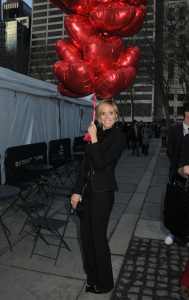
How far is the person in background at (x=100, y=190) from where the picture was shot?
96.0 inches

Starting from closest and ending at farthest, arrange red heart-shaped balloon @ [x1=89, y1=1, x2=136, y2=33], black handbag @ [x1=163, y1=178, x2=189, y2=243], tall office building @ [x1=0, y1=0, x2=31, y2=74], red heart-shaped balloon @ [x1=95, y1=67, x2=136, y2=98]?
black handbag @ [x1=163, y1=178, x2=189, y2=243] < red heart-shaped balloon @ [x1=89, y1=1, x2=136, y2=33] < red heart-shaped balloon @ [x1=95, y1=67, x2=136, y2=98] < tall office building @ [x1=0, y1=0, x2=31, y2=74]

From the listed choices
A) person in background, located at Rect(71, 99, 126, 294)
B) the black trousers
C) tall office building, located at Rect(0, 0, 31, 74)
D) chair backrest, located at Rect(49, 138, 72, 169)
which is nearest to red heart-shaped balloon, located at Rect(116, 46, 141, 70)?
person in background, located at Rect(71, 99, 126, 294)

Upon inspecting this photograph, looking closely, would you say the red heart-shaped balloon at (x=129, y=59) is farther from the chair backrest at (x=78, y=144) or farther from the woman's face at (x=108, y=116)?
the chair backrest at (x=78, y=144)

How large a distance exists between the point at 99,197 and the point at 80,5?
277 cm

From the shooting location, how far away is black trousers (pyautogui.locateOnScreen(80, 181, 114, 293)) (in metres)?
2.49

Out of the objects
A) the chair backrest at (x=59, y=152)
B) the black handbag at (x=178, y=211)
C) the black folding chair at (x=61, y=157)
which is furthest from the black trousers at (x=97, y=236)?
the chair backrest at (x=59, y=152)

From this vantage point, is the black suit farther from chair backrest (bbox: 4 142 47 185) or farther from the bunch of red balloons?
chair backrest (bbox: 4 142 47 185)

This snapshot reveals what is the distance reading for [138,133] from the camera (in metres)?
14.8

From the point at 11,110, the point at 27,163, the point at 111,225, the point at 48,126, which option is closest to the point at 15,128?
the point at 11,110

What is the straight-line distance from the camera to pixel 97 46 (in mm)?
3807

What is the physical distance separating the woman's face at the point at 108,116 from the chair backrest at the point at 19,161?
453 centimetres

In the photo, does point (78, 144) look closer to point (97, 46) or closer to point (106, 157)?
point (97, 46)

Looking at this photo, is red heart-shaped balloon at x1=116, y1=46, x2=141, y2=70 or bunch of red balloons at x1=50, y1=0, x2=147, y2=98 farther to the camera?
red heart-shaped balloon at x1=116, y1=46, x2=141, y2=70

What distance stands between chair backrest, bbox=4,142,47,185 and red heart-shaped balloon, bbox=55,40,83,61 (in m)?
3.20
